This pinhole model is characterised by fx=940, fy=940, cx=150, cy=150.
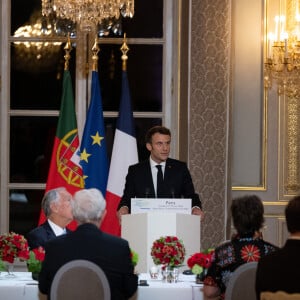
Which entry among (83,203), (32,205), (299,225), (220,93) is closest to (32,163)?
(32,205)

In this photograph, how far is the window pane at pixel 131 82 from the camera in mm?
8398

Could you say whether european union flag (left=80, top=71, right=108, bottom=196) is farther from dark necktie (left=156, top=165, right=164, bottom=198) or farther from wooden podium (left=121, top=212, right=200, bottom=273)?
wooden podium (left=121, top=212, right=200, bottom=273)

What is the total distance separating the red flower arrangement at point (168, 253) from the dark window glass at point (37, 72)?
3649 mm

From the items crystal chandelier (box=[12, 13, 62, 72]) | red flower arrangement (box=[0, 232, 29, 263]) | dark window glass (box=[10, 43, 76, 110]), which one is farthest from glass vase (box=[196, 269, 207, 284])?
crystal chandelier (box=[12, 13, 62, 72])

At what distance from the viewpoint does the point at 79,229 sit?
429 centimetres

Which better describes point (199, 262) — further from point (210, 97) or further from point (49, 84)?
point (49, 84)

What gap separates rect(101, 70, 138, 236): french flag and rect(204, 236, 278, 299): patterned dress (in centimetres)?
330

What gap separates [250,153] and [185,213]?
263 centimetres

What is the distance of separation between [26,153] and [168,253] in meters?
3.67

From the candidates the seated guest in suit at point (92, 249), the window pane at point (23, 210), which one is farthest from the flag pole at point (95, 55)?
the seated guest in suit at point (92, 249)

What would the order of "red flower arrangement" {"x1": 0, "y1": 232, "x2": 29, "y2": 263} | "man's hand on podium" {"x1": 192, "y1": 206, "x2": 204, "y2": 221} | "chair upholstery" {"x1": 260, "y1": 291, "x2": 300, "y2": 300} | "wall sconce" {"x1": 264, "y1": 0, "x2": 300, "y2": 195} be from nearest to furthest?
"chair upholstery" {"x1": 260, "y1": 291, "x2": 300, "y2": 300} < "red flower arrangement" {"x1": 0, "y1": 232, "x2": 29, "y2": 263} < "man's hand on podium" {"x1": 192, "y1": 206, "x2": 204, "y2": 221} < "wall sconce" {"x1": 264, "y1": 0, "x2": 300, "y2": 195}

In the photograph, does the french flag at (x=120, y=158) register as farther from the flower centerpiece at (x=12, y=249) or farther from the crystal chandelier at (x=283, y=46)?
the flower centerpiece at (x=12, y=249)

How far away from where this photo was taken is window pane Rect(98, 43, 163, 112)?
8398 millimetres

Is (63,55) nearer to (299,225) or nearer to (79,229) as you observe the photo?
(79,229)
